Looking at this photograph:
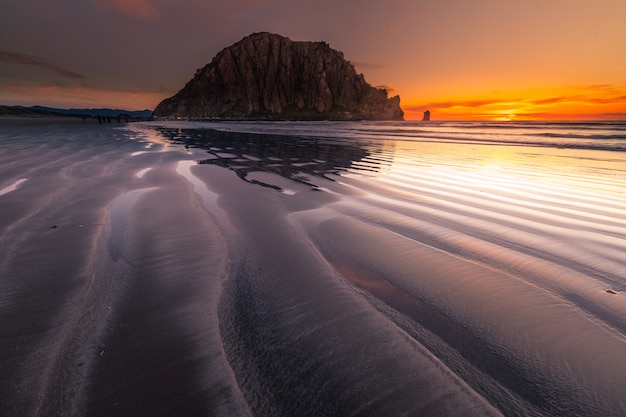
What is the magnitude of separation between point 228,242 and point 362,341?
2.28 meters

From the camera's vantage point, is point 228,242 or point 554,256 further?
point 228,242

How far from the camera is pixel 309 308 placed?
2.40m

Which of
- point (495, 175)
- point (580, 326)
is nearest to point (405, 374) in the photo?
point (580, 326)

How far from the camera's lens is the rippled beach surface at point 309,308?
1582 mm

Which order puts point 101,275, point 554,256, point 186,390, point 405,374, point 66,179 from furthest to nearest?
point 66,179
point 554,256
point 101,275
point 405,374
point 186,390

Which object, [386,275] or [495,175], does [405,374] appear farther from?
[495,175]

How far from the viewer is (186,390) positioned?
5.23 feet

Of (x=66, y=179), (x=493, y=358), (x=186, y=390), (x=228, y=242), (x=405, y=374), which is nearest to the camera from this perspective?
(x=186, y=390)

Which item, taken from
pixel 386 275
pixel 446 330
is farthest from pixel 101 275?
pixel 446 330

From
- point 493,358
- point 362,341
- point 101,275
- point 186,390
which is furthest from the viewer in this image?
point 101,275

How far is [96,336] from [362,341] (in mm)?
1841

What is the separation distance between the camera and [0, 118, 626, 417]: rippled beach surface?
1.58 meters

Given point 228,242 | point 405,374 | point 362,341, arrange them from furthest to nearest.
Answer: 1. point 228,242
2. point 362,341
3. point 405,374

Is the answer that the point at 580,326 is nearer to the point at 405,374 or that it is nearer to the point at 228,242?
the point at 405,374
